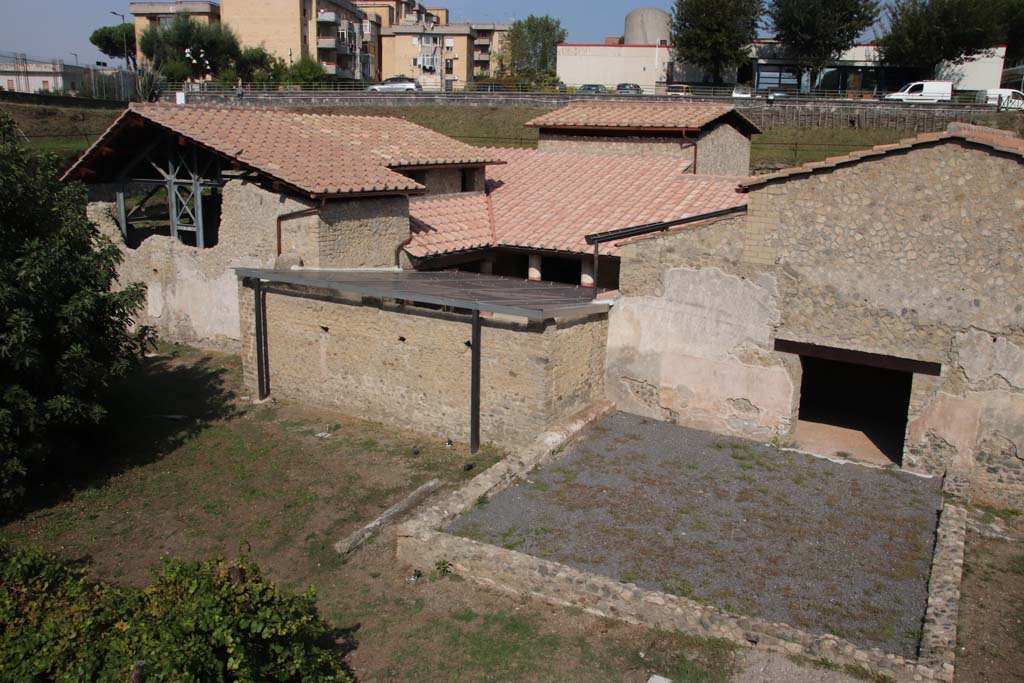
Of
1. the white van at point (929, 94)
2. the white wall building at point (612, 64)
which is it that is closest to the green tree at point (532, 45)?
the white wall building at point (612, 64)

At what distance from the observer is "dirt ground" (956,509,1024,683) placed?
27.7 ft

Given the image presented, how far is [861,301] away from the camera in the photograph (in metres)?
12.7

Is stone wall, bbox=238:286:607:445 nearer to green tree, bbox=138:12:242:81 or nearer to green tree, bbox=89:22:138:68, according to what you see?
green tree, bbox=138:12:242:81

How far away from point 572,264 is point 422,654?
12.8m

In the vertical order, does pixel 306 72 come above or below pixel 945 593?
above

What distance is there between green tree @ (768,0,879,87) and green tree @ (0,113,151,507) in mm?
44911

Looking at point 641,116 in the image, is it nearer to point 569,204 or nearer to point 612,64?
point 569,204

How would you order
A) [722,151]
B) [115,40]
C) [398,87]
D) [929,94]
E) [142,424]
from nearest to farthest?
[142,424], [722,151], [929,94], [398,87], [115,40]

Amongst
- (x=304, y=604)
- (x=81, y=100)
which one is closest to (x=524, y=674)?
(x=304, y=604)

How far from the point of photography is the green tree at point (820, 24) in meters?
47.8

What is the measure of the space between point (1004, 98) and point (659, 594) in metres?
38.3

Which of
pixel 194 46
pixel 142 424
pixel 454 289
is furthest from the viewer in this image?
pixel 194 46

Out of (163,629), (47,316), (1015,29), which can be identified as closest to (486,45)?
(1015,29)

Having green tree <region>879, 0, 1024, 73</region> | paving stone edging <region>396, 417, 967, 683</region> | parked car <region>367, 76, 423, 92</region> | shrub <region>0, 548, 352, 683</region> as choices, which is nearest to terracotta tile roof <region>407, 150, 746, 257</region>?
paving stone edging <region>396, 417, 967, 683</region>
